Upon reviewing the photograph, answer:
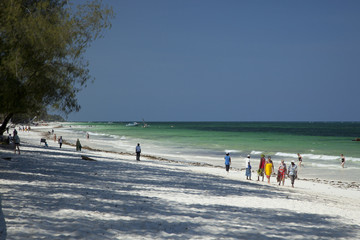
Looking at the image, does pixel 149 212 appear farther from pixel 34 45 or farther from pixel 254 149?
pixel 254 149

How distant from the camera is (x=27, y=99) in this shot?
14.2 metres

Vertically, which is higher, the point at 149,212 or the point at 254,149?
the point at 149,212

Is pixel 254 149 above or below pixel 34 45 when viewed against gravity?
below

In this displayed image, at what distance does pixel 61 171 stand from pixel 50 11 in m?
8.21

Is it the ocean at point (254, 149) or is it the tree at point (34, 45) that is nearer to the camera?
the tree at point (34, 45)

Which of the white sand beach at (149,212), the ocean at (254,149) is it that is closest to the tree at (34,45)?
the white sand beach at (149,212)

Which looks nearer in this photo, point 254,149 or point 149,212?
point 149,212

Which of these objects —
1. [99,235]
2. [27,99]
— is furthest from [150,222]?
[27,99]

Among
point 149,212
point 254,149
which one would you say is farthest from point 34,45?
point 254,149

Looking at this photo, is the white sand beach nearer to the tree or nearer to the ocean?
the tree

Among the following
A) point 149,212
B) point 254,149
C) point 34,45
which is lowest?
point 254,149

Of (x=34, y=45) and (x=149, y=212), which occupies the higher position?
(x=34, y=45)

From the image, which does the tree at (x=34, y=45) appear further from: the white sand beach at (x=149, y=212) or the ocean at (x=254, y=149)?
the ocean at (x=254, y=149)

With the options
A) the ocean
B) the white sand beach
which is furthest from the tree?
the ocean
